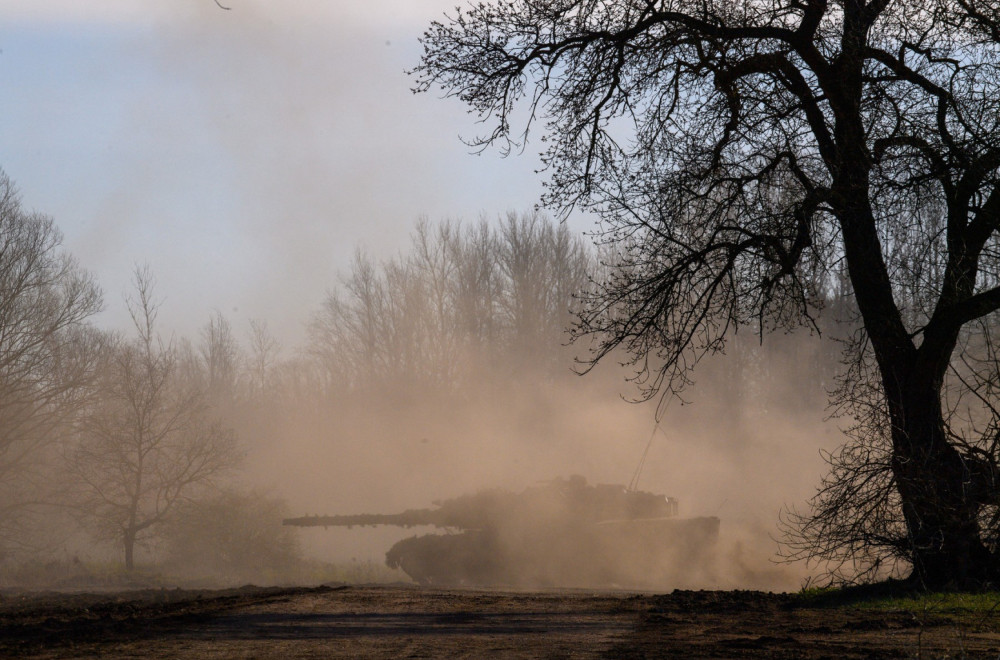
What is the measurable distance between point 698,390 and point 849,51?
4213 cm

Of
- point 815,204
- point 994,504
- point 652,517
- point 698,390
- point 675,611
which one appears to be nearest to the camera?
point 994,504

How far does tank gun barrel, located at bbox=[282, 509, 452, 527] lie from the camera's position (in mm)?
25328

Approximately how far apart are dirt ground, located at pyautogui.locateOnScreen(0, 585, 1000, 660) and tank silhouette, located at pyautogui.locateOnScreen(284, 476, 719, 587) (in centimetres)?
1329

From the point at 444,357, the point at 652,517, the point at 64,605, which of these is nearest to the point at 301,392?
the point at 444,357

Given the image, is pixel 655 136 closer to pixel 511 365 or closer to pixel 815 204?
pixel 815 204

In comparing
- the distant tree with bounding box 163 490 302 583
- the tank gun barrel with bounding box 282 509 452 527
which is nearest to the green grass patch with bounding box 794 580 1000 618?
the tank gun barrel with bounding box 282 509 452 527

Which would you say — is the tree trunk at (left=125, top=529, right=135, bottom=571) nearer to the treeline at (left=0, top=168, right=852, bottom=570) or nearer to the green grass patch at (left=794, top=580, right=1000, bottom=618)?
the treeline at (left=0, top=168, right=852, bottom=570)

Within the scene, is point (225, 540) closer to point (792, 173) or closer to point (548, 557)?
point (548, 557)

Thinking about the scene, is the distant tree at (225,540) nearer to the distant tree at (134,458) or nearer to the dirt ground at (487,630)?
the distant tree at (134,458)

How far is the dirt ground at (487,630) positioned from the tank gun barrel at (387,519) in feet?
47.6

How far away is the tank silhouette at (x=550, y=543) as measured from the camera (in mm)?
24031

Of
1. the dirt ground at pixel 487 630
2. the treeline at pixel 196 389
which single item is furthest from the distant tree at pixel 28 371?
the dirt ground at pixel 487 630

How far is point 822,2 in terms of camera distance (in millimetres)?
11578

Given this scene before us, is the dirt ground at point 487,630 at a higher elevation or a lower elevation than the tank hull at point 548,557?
higher
